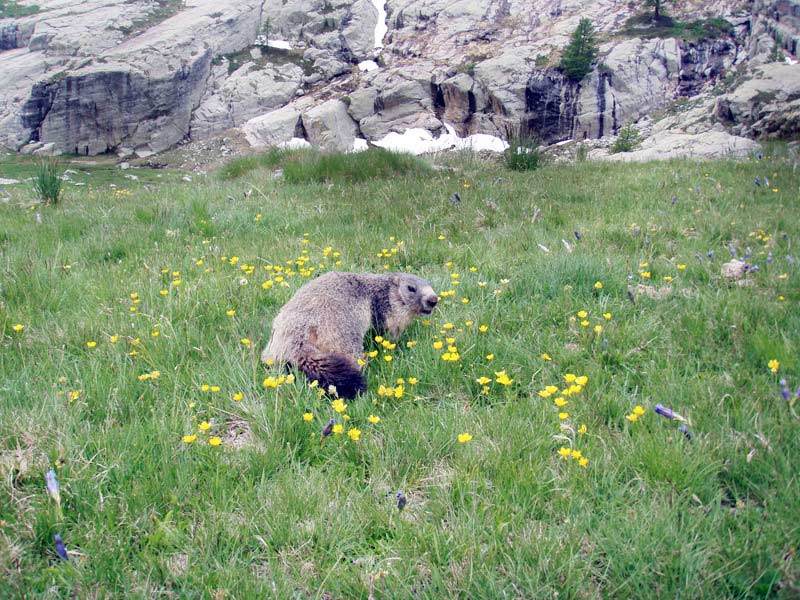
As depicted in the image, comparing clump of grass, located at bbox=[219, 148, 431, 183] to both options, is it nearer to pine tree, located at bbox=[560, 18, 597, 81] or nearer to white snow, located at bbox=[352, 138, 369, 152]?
white snow, located at bbox=[352, 138, 369, 152]

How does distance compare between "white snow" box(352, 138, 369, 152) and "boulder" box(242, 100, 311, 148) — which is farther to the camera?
"boulder" box(242, 100, 311, 148)

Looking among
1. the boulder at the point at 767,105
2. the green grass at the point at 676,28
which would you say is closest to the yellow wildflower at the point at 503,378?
the boulder at the point at 767,105

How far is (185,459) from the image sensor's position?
104 inches

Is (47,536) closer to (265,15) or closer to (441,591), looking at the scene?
(441,591)

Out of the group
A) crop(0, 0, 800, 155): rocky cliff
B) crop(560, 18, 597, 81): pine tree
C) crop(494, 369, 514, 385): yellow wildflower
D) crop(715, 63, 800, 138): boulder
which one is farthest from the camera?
crop(0, 0, 800, 155): rocky cliff

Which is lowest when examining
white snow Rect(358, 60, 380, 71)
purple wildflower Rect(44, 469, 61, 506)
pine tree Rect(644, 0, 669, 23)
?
purple wildflower Rect(44, 469, 61, 506)

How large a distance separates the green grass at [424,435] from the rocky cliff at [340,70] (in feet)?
100

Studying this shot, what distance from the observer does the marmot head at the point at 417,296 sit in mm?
4277

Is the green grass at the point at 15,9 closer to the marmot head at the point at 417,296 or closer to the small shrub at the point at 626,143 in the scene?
the small shrub at the point at 626,143

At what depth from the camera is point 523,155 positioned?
11.6m

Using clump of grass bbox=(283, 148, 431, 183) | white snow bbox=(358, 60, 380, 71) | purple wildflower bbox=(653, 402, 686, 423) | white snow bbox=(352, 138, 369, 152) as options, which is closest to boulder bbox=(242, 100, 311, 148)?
white snow bbox=(352, 138, 369, 152)

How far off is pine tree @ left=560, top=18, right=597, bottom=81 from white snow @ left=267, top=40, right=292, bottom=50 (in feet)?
73.5

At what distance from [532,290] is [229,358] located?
2662mm

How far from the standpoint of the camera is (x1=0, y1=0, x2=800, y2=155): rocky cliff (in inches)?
1401
